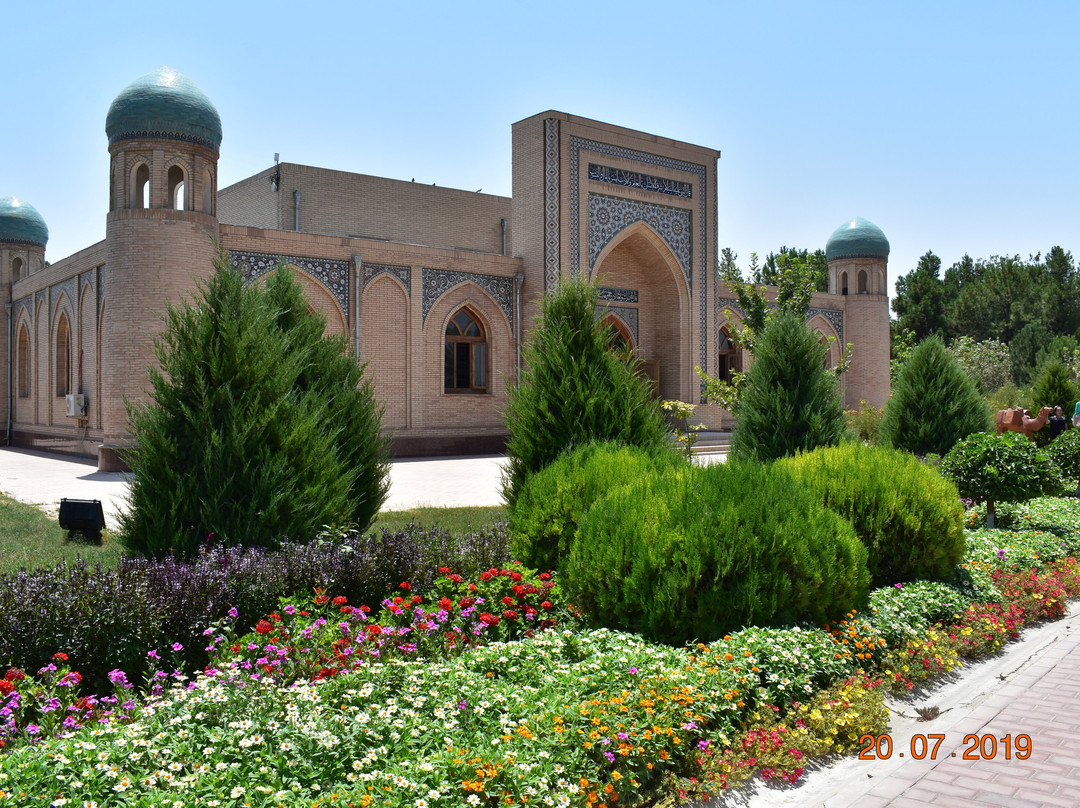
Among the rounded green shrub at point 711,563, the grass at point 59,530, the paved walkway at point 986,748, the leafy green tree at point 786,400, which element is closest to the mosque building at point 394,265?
the leafy green tree at point 786,400

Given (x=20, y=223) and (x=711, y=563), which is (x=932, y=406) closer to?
(x=711, y=563)

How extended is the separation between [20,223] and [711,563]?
26.9 metres

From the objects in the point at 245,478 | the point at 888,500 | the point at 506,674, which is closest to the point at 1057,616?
the point at 888,500

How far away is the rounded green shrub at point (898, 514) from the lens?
601 centimetres

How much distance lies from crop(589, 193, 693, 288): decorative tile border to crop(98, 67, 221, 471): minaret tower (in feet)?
30.3

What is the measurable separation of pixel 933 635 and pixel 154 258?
15.0 meters

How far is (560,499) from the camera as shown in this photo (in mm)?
6051

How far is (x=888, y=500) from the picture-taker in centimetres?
598

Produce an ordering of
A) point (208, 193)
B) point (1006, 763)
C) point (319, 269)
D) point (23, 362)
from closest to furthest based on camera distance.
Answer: point (1006, 763) → point (208, 193) → point (319, 269) → point (23, 362)

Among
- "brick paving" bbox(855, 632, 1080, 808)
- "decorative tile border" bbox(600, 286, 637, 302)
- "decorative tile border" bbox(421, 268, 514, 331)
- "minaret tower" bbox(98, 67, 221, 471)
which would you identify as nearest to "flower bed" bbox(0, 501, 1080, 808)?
"brick paving" bbox(855, 632, 1080, 808)

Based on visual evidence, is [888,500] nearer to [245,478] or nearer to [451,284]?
[245,478]

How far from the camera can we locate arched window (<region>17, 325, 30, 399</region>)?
24453 millimetres

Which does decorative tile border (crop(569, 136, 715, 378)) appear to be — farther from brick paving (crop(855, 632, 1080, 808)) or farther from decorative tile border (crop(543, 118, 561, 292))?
brick paving (crop(855, 632, 1080, 808))

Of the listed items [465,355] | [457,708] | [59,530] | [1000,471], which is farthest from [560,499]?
[465,355]
